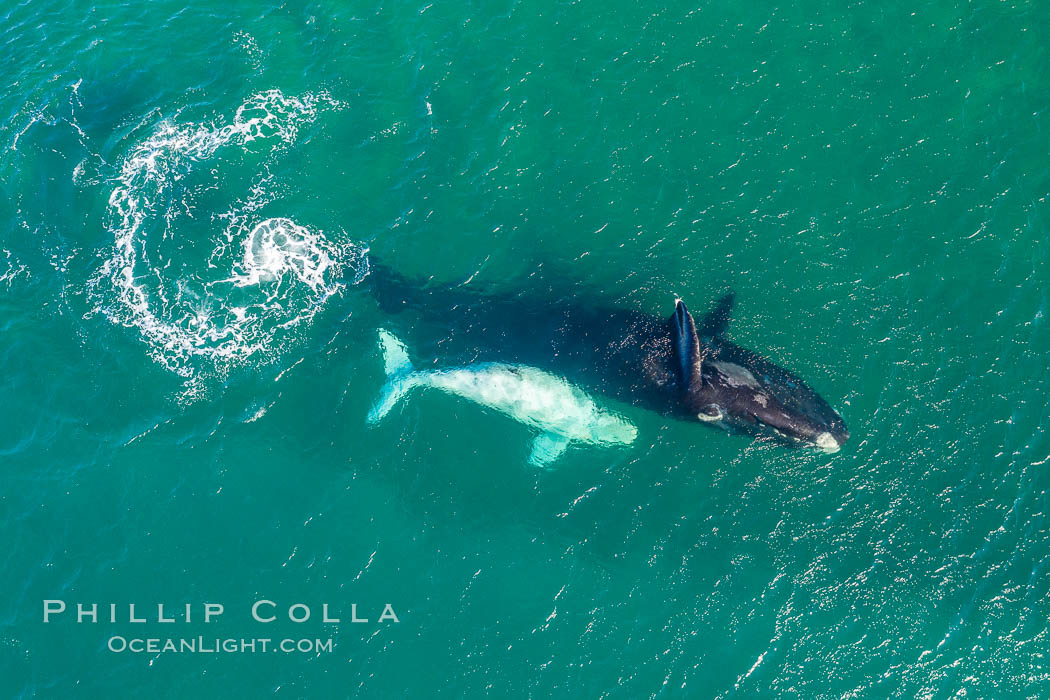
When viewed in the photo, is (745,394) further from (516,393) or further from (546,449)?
(516,393)

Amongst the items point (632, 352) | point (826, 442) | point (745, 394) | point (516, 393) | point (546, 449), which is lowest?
point (826, 442)

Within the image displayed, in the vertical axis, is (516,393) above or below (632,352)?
below

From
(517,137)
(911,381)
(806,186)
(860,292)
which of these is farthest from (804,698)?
(517,137)

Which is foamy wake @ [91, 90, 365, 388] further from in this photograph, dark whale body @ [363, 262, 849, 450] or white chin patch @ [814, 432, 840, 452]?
white chin patch @ [814, 432, 840, 452]

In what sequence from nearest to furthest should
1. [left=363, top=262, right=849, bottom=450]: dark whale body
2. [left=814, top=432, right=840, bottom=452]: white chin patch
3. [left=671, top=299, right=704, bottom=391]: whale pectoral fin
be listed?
1. [left=671, top=299, right=704, bottom=391]: whale pectoral fin
2. [left=814, top=432, right=840, bottom=452]: white chin patch
3. [left=363, top=262, right=849, bottom=450]: dark whale body

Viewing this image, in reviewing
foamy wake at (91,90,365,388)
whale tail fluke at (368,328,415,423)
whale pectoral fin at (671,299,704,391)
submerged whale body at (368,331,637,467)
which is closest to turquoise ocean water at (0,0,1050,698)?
foamy wake at (91,90,365,388)

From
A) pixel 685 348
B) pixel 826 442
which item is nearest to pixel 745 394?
pixel 685 348

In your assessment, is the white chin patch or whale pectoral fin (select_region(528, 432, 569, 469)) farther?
whale pectoral fin (select_region(528, 432, 569, 469))
